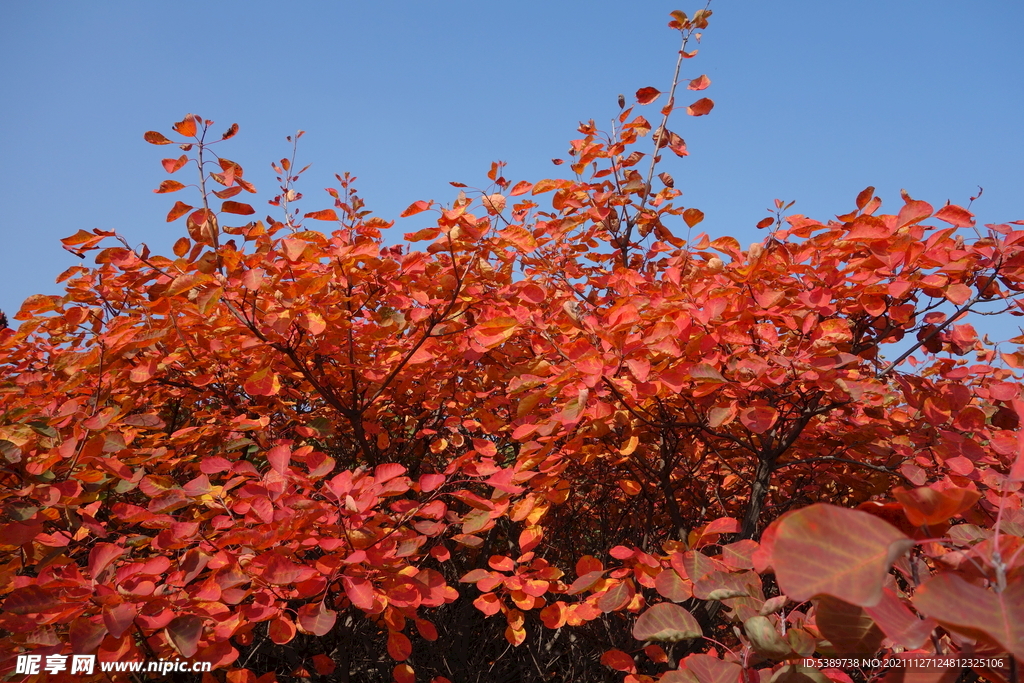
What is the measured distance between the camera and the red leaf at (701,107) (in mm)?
2410

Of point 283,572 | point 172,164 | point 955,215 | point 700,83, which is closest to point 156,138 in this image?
point 172,164

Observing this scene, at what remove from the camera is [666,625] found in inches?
52.1

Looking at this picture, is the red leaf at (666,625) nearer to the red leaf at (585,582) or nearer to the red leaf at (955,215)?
the red leaf at (585,582)

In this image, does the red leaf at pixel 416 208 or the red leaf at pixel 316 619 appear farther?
the red leaf at pixel 416 208

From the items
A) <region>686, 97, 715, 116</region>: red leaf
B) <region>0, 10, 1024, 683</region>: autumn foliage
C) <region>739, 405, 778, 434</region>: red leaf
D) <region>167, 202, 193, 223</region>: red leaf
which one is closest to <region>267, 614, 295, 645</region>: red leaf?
<region>0, 10, 1024, 683</region>: autumn foliage

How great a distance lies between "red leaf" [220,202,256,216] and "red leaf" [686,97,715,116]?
1.69m

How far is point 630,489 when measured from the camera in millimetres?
2076

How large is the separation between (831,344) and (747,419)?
0.99 ft

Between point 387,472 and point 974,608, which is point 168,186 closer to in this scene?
point 387,472

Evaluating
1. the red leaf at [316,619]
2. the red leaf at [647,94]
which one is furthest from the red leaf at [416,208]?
the red leaf at [316,619]

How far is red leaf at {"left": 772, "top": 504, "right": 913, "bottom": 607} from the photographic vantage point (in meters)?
0.66

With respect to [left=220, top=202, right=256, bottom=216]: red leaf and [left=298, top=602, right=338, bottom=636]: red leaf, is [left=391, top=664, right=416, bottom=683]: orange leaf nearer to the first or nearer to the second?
[left=298, top=602, right=338, bottom=636]: red leaf

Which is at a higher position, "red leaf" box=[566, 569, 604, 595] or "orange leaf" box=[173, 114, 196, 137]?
"orange leaf" box=[173, 114, 196, 137]

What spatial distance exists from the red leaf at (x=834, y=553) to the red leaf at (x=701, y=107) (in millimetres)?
2063
